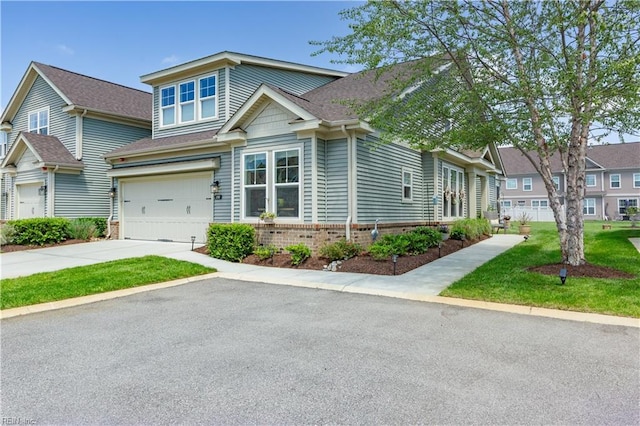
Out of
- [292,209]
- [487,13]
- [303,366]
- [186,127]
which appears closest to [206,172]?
[186,127]

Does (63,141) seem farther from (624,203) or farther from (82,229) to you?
(624,203)

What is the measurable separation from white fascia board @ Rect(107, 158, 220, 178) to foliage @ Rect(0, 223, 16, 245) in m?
3.86

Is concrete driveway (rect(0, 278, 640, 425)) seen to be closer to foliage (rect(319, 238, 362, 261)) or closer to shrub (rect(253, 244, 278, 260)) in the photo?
foliage (rect(319, 238, 362, 261))

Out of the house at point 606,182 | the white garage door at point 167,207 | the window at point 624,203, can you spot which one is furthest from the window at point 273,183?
the window at point 624,203

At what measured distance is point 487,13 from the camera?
801 cm

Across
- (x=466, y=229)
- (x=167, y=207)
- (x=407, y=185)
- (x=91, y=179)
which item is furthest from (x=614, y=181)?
(x=91, y=179)

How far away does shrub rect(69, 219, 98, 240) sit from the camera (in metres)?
15.3

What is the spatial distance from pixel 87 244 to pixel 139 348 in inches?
484

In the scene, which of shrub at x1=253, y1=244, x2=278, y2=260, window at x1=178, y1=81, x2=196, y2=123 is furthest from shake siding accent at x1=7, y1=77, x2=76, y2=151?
shrub at x1=253, y1=244, x2=278, y2=260

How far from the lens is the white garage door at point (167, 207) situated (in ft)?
44.9

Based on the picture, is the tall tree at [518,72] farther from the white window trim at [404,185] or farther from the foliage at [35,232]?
the foliage at [35,232]

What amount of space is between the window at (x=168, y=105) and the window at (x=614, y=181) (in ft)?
135

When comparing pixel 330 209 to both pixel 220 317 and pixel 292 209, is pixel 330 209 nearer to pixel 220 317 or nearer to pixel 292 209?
pixel 292 209

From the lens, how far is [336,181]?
1074 centimetres
